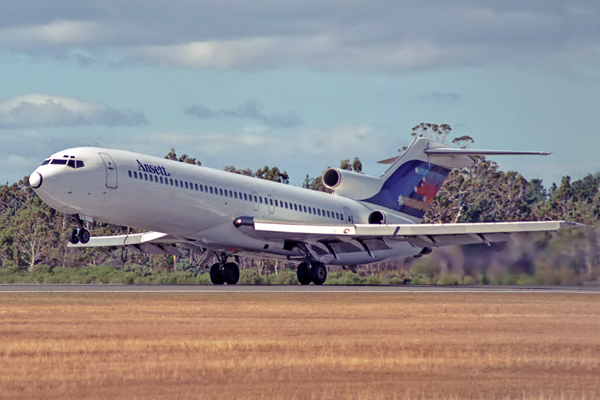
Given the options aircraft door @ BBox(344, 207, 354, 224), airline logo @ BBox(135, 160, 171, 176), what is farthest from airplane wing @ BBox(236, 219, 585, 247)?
aircraft door @ BBox(344, 207, 354, 224)

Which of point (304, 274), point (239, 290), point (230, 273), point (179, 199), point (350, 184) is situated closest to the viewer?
point (239, 290)

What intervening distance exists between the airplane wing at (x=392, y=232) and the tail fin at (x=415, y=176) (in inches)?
317

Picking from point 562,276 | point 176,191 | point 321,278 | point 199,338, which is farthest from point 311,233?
point 199,338

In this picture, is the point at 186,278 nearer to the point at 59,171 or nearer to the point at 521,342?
the point at 59,171

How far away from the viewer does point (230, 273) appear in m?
40.3

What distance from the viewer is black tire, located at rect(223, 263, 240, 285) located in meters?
40.2

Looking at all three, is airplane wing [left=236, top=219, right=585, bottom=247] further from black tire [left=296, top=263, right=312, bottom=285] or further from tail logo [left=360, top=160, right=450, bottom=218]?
tail logo [left=360, top=160, right=450, bottom=218]

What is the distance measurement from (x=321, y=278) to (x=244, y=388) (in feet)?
97.3

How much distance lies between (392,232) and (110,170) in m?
12.0

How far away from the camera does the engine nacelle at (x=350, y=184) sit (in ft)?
150

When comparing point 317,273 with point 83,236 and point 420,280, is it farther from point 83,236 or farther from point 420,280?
point 83,236

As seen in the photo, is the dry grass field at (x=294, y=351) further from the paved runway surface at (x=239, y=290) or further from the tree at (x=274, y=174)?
the tree at (x=274, y=174)

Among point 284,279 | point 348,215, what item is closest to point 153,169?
point 284,279

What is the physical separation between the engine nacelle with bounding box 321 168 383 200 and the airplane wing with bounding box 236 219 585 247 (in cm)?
684
